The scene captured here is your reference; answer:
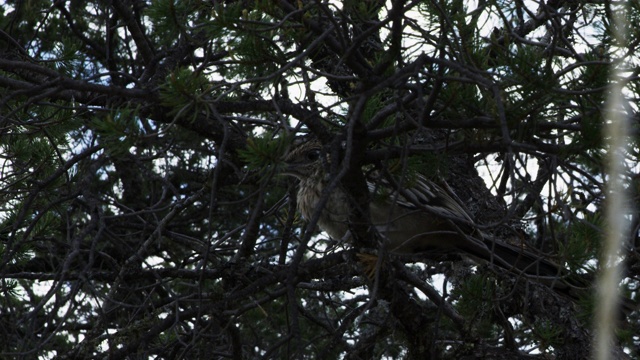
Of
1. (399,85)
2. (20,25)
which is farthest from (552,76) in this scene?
(20,25)

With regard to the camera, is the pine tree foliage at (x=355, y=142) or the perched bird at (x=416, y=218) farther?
the perched bird at (x=416, y=218)

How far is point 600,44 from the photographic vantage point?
3.63 meters

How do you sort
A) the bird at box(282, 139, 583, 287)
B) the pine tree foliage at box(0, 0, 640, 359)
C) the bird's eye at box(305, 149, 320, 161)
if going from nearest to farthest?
the pine tree foliage at box(0, 0, 640, 359) < the bird at box(282, 139, 583, 287) < the bird's eye at box(305, 149, 320, 161)

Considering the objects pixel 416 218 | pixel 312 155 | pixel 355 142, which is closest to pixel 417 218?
pixel 416 218

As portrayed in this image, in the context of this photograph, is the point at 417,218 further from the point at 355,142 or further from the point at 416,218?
the point at 355,142

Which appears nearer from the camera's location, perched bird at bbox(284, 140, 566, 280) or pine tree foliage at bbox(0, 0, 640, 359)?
pine tree foliage at bbox(0, 0, 640, 359)

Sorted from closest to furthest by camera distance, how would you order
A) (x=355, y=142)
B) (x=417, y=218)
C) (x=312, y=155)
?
(x=355, y=142) → (x=417, y=218) → (x=312, y=155)

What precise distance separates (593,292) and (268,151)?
1841 millimetres

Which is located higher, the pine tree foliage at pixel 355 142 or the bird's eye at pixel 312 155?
the bird's eye at pixel 312 155

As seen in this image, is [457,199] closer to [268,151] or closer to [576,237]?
[576,237]

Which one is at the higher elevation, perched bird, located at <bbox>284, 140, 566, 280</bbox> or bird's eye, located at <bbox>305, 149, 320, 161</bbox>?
bird's eye, located at <bbox>305, 149, 320, 161</bbox>

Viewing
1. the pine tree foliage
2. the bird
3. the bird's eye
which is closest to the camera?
the pine tree foliage

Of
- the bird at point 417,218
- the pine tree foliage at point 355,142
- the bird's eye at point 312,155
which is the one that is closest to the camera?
the pine tree foliage at point 355,142

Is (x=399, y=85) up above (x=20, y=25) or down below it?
below
